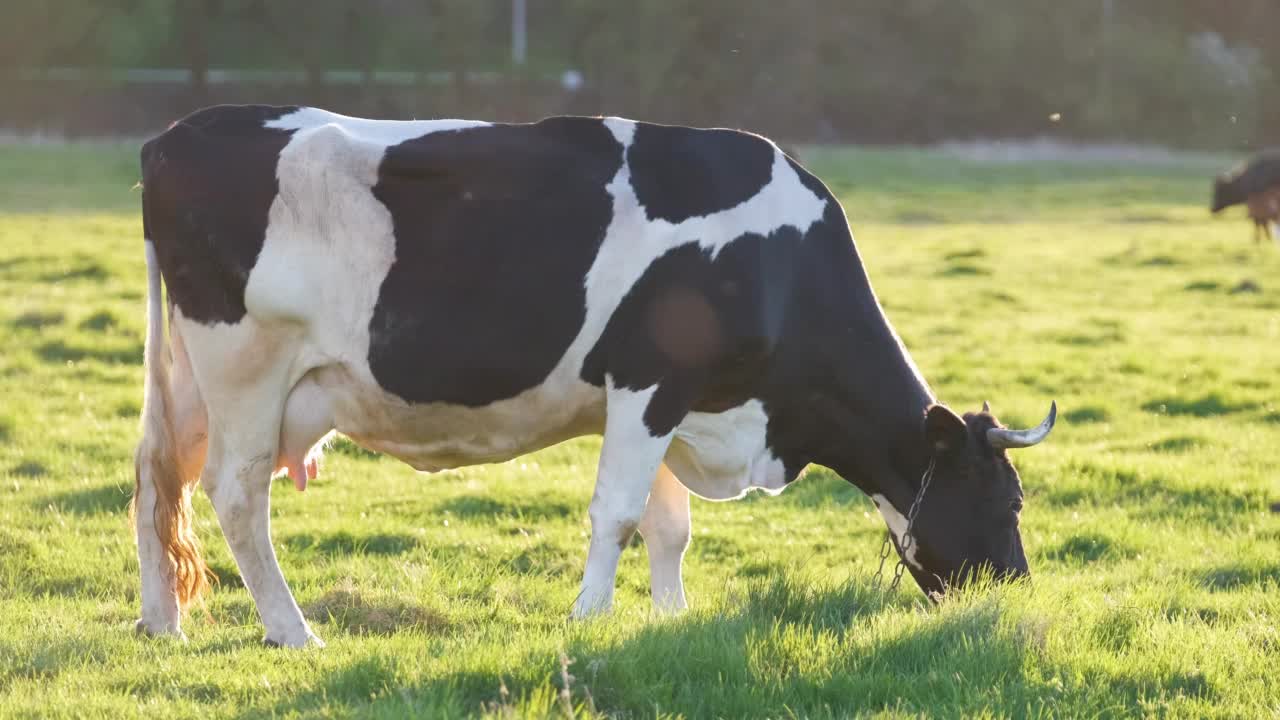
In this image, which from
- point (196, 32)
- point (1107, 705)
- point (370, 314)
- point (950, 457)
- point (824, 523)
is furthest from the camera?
point (196, 32)

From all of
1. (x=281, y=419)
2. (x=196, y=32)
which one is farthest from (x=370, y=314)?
(x=196, y=32)

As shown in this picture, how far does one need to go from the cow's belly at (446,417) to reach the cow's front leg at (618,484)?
0.18 m

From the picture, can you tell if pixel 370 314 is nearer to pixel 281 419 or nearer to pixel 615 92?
pixel 281 419

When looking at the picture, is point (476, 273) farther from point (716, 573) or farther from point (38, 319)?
point (38, 319)

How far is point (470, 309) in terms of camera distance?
5512mm

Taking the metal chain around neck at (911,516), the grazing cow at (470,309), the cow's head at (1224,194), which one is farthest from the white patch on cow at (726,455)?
A: the cow's head at (1224,194)

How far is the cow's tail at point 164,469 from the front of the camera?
5.73m

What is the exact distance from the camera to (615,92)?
58.1 m

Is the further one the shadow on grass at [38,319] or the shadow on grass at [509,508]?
the shadow on grass at [38,319]

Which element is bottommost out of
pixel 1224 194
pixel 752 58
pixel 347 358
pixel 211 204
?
pixel 1224 194

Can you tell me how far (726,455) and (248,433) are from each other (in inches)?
71.8

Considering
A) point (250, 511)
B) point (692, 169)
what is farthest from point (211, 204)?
point (692, 169)

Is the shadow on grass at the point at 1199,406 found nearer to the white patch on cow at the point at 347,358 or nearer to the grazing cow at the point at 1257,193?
the white patch on cow at the point at 347,358

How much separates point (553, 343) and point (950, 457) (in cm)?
165
